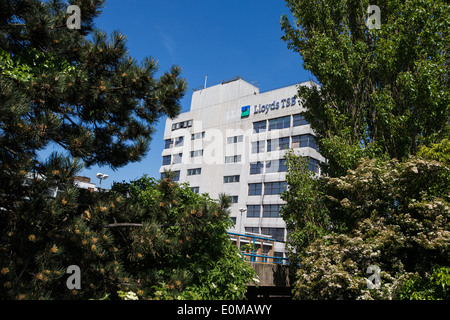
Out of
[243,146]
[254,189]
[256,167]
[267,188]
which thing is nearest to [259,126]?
[243,146]

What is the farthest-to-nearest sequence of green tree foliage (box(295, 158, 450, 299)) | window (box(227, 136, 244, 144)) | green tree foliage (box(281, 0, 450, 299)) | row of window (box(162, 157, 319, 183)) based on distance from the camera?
window (box(227, 136, 244, 144)), row of window (box(162, 157, 319, 183)), green tree foliage (box(281, 0, 450, 299)), green tree foliage (box(295, 158, 450, 299))

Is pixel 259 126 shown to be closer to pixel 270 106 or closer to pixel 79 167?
pixel 270 106

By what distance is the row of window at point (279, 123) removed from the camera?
161 ft

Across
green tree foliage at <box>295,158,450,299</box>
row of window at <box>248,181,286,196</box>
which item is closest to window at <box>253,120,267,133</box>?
row of window at <box>248,181,286,196</box>

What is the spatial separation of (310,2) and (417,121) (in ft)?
23.8

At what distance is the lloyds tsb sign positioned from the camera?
5100 centimetres

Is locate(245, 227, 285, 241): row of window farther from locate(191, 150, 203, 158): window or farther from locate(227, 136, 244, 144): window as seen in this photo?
locate(191, 150, 203, 158): window

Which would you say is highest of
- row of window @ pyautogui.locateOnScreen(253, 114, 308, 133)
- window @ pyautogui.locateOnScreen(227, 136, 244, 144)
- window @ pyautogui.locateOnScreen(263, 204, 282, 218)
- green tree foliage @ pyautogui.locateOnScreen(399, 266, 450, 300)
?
row of window @ pyautogui.locateOnScreen(253, 114, 308, 133)

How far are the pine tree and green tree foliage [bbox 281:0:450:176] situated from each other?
8.25 metres

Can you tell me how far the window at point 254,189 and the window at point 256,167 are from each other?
6.37ft

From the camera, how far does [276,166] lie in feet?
163

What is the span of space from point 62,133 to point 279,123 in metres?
46.5

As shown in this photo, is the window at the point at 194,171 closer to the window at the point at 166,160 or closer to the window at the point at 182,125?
the window at the point at 166,160
